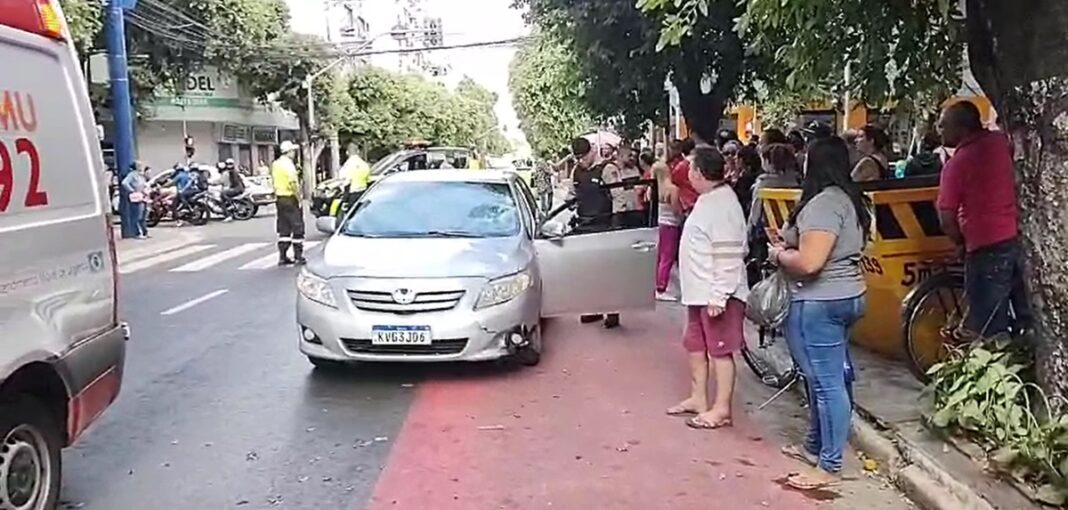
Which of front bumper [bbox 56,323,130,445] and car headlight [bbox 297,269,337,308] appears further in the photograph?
car headlight [bbox 297,269,337,308]

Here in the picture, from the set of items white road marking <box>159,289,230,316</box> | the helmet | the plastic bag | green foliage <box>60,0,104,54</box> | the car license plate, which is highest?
green foliage <box>60,0,104,54</box>

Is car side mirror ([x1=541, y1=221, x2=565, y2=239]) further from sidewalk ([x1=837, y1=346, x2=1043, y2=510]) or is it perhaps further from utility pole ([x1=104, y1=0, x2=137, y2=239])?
utility pole ([x1=104, y1=0, x2=137, y2=239])

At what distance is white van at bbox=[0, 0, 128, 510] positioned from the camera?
439 centimetres

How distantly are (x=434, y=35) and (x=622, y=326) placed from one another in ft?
130

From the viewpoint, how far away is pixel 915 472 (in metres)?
5.56

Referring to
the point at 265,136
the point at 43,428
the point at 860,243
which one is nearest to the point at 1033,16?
the point at 860,243

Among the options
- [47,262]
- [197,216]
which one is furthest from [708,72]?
[197,216]

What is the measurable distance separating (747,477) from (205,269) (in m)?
12.6

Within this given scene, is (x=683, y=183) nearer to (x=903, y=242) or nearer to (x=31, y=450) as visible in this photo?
(x=903, y=242)

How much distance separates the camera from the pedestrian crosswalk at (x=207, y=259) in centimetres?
1700

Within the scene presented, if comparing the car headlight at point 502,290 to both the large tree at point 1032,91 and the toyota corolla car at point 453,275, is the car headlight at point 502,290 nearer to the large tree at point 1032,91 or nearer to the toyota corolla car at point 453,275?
the toyota corolla car at point 453,275

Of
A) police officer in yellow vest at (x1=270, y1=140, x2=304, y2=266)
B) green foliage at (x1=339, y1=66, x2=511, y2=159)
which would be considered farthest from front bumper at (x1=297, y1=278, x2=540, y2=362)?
green foliage at (x1=339, y1=66, x2=511, y2=159)

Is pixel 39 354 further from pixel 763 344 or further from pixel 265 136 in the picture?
pixel 265 136

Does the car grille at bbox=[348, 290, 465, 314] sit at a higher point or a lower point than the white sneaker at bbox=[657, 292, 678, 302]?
higher
